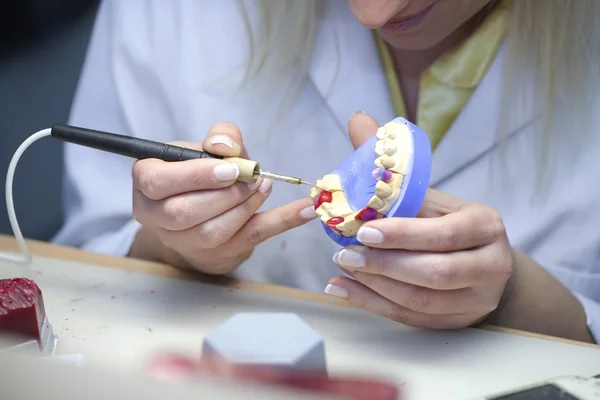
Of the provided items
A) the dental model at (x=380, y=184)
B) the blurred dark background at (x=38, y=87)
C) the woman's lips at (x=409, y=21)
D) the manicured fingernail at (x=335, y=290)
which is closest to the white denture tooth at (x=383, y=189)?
the dental model at (x=380, y=184)

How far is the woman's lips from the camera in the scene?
681 mm

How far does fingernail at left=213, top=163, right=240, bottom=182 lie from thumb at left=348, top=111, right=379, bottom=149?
5.5 inches

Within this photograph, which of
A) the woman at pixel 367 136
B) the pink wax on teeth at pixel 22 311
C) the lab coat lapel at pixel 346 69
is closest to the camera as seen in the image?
the pink wax on teeth at pixel 22 311

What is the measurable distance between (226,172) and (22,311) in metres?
0.20

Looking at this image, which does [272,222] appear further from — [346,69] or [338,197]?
[346,69]

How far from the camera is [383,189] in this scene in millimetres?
515

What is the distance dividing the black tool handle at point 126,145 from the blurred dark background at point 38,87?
1.77 ft

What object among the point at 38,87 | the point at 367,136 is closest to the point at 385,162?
the point at 367,136

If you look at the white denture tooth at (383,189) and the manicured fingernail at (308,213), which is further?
the manicured fingernail at (308,213)

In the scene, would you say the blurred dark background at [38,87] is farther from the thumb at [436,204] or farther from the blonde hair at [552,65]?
the thumb at [436,204]

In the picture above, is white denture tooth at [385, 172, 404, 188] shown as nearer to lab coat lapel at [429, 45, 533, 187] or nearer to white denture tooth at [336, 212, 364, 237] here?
white denture tooth at [336, 212, 364, 237]

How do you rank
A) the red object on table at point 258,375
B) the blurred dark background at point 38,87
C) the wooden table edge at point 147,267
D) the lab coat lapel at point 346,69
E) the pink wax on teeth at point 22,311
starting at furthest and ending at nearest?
the blurred dark background at point 38,87 → the lab coat lapel at point 346,69 → the wooden table edge at point 147,267 → the pink wax on teeth at point 22,311 → the red object on table at point 258,375

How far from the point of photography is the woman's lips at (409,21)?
2.23 ft

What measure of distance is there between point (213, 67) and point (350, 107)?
8.6 inches
